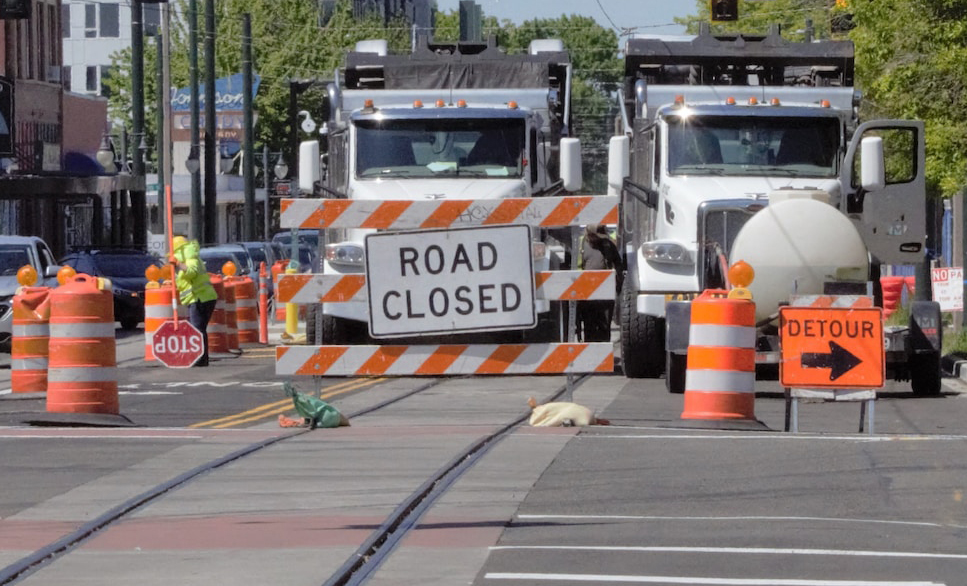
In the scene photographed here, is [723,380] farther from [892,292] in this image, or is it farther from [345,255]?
[892,292]

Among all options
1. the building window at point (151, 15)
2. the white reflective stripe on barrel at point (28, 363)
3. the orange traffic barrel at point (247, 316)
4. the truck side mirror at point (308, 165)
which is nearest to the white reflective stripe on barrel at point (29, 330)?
the white reflective stripe on barrel at point (28, 363)

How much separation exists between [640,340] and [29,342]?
21.0 ft

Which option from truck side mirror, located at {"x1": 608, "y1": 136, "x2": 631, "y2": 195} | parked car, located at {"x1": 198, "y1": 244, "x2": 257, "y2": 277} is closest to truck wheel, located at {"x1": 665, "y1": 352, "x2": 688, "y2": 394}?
truck side mirror, located at {"x1": 608, "y1": 136, "x2": 631, "y2": 195}

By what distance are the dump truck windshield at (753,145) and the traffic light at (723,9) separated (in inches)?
504

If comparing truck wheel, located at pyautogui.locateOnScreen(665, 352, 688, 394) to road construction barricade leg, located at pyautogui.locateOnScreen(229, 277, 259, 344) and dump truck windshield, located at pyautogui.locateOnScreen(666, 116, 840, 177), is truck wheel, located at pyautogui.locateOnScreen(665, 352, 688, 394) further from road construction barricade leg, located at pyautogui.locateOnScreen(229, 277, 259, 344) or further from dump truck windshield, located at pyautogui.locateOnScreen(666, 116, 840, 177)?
road construction barricade leg, located at pyautogui.locateOnScreen(229, 277, 259, 344)

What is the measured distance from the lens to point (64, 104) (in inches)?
2486

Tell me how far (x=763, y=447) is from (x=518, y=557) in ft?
14.6

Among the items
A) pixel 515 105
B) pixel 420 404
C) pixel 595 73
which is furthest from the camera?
pixel 595 73

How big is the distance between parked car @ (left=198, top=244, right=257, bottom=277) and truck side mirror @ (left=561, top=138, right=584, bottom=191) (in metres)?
18.6

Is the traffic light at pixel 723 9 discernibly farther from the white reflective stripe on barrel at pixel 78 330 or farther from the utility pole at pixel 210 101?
the white reflective stripe on barrel at pixel 78 330

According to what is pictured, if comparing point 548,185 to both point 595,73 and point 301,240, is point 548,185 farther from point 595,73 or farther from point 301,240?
point 595,73

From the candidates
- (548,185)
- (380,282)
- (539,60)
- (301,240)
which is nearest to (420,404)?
(380,282)

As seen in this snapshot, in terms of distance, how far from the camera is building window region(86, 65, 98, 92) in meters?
104

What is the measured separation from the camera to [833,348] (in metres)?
13.9
